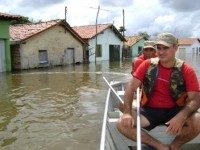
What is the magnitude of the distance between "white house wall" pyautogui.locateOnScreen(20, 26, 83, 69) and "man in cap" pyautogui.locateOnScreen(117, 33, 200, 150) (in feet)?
62.4

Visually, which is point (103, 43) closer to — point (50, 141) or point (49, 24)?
point (49, 24)

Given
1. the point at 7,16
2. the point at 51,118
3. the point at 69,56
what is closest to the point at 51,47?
the point at 69,56

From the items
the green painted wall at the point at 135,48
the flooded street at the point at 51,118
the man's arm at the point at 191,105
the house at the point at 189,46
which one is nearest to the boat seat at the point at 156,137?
the man's arm at the point at 191,105

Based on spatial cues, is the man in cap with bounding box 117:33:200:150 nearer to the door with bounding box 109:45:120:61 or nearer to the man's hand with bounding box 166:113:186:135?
the man's hand with bounding box 166:113:186:135

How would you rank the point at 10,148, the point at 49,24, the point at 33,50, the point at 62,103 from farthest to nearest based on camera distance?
the point at 49,24 → the point at 33,50 → the point at 62,103 → the point at 10,148

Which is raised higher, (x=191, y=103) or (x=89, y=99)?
(x=191, y=103)

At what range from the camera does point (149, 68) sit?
3996 mm

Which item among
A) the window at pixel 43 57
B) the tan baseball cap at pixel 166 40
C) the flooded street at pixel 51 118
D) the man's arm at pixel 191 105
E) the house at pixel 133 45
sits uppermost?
the house at pixel 133 45

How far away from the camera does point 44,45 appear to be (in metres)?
24.5

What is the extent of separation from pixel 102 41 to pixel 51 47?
10157 millimetres

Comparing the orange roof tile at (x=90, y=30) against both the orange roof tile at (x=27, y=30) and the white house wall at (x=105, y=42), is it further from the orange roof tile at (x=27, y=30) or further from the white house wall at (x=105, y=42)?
the orange roof tile at (x=27, y=30)

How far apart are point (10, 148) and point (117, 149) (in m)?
2.18

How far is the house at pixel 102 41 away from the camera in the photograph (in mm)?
32250

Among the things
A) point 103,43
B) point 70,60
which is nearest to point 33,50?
point 70,60
